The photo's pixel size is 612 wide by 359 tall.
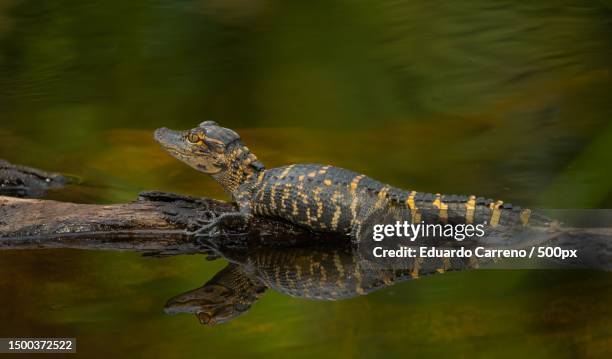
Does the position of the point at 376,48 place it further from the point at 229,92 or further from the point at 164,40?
the point at 164,40

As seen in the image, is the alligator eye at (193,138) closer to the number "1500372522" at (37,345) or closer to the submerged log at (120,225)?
the submerged log at (120,225)

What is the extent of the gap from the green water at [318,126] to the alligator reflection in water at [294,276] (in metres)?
0.12

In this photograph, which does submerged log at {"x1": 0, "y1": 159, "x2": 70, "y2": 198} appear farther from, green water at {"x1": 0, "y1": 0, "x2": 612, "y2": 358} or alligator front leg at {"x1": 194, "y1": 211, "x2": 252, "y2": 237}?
alligator front leg at {"x1": 194, "y1": 211, "x2": 252, "y2": 237}

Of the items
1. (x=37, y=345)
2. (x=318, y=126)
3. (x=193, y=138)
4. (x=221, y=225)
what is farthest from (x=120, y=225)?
(x=318, y=126)

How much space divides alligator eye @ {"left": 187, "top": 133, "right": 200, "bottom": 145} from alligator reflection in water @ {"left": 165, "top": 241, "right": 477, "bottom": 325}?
0.87m

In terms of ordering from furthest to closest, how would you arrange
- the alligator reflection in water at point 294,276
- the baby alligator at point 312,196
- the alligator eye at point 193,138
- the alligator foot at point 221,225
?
the alligator eye at point 193,138 → the alligator foot at point 221,225 → the baby alligator at point 312,196 → the alligator reflection in water at point 294,276

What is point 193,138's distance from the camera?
5.87 metres

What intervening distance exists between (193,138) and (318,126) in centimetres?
300

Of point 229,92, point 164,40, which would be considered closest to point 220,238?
point 229,92

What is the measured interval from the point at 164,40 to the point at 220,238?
612 cm

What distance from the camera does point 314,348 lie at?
11.6 feet

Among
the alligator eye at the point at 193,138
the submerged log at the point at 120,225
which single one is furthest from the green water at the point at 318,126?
the alligator eye at the point at 193,138

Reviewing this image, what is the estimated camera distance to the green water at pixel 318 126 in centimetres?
371

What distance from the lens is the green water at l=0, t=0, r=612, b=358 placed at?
12.2 ft
